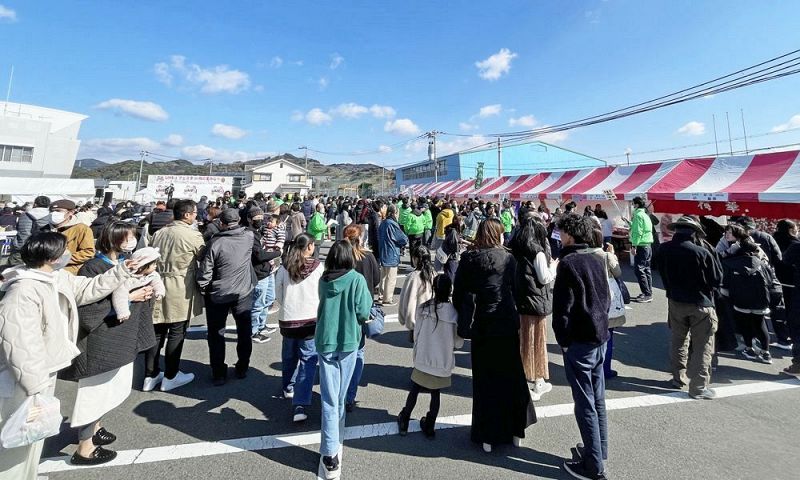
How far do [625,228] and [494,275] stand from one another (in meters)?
11.6

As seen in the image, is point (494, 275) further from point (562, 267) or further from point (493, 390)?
point (493, 390)

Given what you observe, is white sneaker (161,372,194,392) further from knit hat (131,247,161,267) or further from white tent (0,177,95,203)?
white tent (0,177,95,203)

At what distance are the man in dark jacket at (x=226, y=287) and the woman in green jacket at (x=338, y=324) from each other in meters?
1.56

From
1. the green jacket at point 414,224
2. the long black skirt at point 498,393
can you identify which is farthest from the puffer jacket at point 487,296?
the green jacket at point 414,224

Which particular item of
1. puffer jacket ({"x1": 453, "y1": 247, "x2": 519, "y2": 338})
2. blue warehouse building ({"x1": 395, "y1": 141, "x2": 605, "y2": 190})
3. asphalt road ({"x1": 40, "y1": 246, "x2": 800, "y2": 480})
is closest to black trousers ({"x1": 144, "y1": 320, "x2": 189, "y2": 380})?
asphalt road ({"x1": 40, "y1": 246, "x2": 800, "y2": 480})

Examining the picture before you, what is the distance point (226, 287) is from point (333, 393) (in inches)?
73.7

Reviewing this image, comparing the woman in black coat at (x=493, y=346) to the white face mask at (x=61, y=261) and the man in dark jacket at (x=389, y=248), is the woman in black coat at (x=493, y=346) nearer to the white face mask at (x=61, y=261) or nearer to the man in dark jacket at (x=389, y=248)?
the white face mask at (x=61, y=261)

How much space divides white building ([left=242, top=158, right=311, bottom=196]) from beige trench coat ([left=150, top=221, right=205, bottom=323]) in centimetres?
4857

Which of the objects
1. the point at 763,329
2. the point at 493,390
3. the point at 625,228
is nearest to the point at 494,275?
the point at 493,390

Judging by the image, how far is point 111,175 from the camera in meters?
81.9

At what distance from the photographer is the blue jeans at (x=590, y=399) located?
2.41m

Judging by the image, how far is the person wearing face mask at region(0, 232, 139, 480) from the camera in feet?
6.05

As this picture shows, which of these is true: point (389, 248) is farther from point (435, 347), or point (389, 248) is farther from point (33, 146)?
point (33, 146)

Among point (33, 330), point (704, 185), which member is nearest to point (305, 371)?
point (33, 330)
